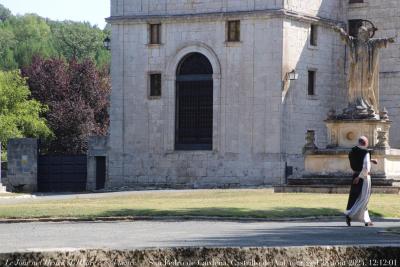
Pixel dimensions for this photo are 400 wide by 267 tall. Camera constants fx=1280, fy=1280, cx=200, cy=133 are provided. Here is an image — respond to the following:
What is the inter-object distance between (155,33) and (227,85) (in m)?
4.32

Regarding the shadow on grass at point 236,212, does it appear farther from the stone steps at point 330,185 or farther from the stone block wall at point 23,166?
the stone block wall at point 23,166

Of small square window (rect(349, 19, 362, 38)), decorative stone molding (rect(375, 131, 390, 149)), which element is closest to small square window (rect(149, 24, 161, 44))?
small square window (rect(349, 19, 362, 38))

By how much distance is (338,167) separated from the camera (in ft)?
144

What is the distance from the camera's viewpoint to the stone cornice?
53.4 meters

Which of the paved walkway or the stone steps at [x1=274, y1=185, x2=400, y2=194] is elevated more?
the stone steps at [x1=274, y1=185, x2=400, y2=194]

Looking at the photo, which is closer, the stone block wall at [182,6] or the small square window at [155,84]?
the stone block wall at [182,6]

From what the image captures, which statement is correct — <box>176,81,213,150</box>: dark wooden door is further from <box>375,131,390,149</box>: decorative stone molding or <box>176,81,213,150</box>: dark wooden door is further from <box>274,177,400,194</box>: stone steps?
<box>375,131,390,149</box>: decorative stone molding

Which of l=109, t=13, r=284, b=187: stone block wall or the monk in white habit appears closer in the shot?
the monk in white habit

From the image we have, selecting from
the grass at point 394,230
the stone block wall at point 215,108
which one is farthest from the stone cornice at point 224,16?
the grass at point 394,230

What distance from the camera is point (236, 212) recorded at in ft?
99.0

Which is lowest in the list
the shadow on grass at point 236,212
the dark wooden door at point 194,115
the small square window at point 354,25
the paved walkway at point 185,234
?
the paved walkway at point 185,234

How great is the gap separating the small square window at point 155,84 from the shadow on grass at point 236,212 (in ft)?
81.7

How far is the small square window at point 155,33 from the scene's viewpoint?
184ft

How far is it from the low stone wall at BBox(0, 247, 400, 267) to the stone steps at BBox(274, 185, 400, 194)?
24013 mm
